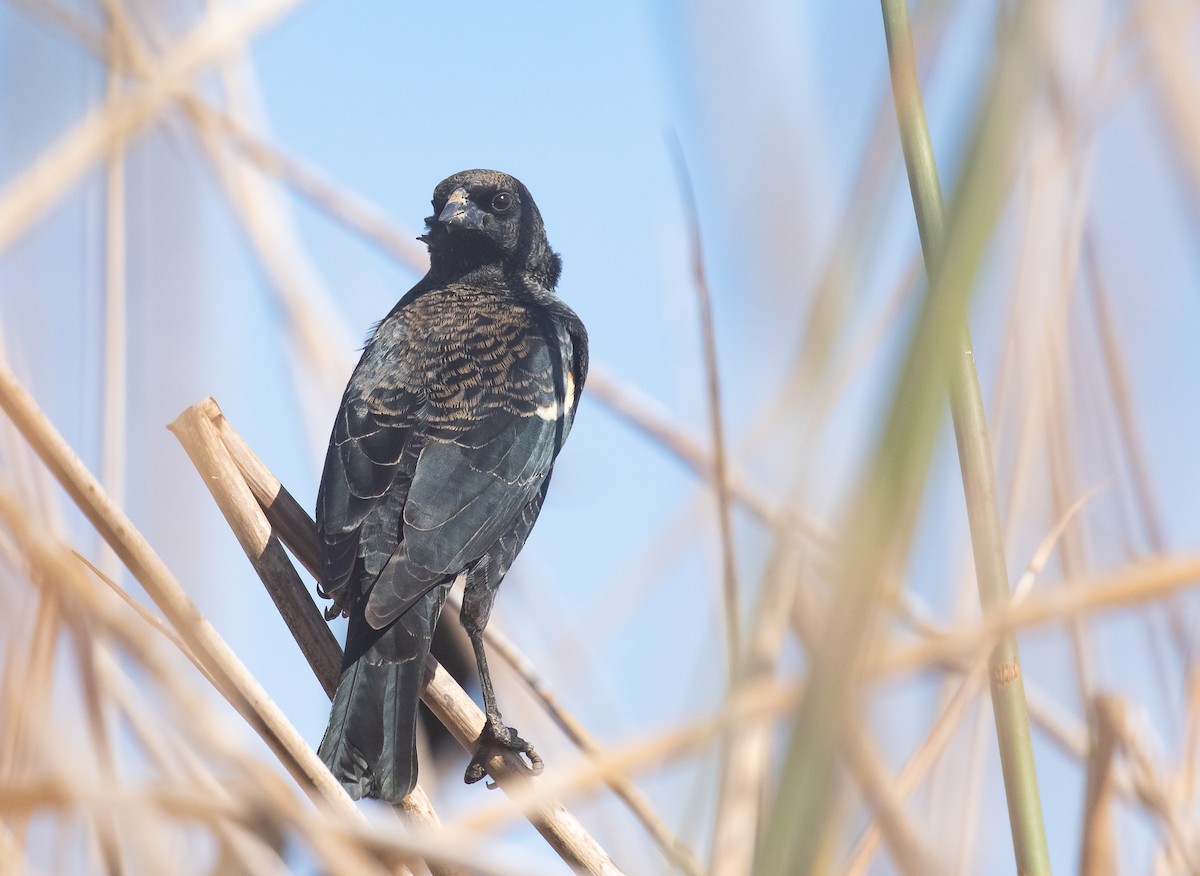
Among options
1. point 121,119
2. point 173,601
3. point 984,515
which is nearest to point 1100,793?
point 984,515

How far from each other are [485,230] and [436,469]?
120 cm

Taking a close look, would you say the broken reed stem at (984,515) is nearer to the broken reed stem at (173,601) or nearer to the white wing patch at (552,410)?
the broken reed stem at (173,601)

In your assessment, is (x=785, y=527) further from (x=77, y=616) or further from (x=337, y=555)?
(x=337, y=555)

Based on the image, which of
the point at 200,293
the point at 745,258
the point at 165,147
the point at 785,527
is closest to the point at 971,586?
the point at 745,258

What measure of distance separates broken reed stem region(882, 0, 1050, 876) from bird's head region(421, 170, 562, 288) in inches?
99.0

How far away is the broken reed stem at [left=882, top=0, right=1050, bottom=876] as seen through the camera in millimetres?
1048

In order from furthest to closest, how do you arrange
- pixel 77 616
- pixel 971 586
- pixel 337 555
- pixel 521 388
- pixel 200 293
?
pixel 521 388 → pixel 337 555 → pixel 971 586 → pixel 200 293 → pixel 77 616

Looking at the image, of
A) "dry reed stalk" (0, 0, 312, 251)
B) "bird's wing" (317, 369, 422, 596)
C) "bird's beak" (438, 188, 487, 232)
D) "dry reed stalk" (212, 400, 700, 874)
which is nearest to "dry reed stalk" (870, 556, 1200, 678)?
"dry reed stalk" (212, 400, 700, 874)

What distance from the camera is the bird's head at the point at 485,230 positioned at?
11.8 ft

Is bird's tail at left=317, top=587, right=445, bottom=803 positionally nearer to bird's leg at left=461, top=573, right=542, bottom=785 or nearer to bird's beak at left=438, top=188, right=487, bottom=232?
bird's leg at left=461, top=573, right=542, bottom=785

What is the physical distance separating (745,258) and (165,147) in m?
1.05

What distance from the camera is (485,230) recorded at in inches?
140

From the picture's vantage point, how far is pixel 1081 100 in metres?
1.40

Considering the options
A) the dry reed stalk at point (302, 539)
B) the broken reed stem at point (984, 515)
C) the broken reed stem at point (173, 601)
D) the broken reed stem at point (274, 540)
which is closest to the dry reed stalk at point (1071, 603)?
the broken reed stem at point (984, 515)
